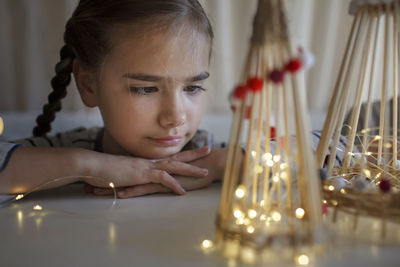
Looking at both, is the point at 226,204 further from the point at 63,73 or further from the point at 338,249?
the point at 63,73

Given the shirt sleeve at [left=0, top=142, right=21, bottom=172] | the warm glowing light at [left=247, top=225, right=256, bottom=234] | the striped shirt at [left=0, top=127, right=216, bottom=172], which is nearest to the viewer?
the warm glowing light at [left=247, top=225, right=256, bottom=234]

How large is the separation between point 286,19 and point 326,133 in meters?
0.22

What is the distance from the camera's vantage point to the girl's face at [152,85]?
700 mm

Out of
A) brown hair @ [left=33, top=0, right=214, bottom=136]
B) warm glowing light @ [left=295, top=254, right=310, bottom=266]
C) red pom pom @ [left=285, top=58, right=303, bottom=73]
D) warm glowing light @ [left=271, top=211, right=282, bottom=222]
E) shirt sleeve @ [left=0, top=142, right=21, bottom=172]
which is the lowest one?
warm glowing light @ [left=295, top=254, right=310, bottom=266]

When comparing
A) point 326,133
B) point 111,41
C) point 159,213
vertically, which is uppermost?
point 111,41

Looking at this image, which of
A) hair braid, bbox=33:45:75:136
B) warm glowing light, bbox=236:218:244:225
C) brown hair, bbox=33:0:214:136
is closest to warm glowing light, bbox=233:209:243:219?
warm glowing light, bbox=236:218:244:225

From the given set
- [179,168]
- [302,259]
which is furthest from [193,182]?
[302,259]

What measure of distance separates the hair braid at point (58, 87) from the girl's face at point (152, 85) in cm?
14

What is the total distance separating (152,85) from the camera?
70 cm

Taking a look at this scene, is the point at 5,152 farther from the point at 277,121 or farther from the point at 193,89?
the point at 277,121

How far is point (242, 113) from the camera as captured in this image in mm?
410

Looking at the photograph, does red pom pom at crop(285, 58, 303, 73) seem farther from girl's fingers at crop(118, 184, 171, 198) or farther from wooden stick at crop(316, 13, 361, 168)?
girl's fingers at crop(118, 184, 171, 198)

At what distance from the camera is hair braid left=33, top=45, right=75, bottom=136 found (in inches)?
33.5

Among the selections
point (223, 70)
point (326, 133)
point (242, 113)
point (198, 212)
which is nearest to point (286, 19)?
point (242, 113)
